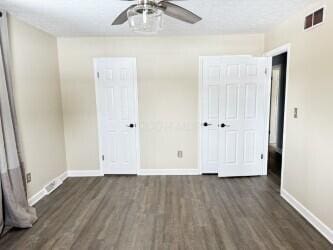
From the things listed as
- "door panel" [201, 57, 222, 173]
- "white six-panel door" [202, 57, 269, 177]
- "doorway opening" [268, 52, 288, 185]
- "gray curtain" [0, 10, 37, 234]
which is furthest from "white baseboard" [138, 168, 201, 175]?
"gray curtain" [0, 10, 37, 234]

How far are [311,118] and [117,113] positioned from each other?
3035mm

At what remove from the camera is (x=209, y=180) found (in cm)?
406

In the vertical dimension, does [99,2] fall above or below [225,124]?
above

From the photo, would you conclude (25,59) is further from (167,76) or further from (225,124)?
(225,124)

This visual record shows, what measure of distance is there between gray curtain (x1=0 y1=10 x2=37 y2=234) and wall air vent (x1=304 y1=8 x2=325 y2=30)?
3484 mm

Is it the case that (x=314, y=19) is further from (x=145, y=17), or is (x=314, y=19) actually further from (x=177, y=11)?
(x=145, y=17)

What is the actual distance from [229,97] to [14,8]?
3.33 meters

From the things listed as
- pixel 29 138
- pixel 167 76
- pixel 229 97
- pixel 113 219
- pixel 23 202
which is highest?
pixel 167 76

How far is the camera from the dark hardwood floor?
2.36 m

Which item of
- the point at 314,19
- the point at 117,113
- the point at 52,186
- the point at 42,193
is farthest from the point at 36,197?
the point at 314,19

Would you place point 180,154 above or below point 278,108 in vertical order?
below

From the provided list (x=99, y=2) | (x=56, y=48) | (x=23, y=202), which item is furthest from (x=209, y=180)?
(x=56, y=48)

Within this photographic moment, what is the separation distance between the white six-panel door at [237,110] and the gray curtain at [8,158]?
2.91m

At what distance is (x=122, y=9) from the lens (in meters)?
2.72
